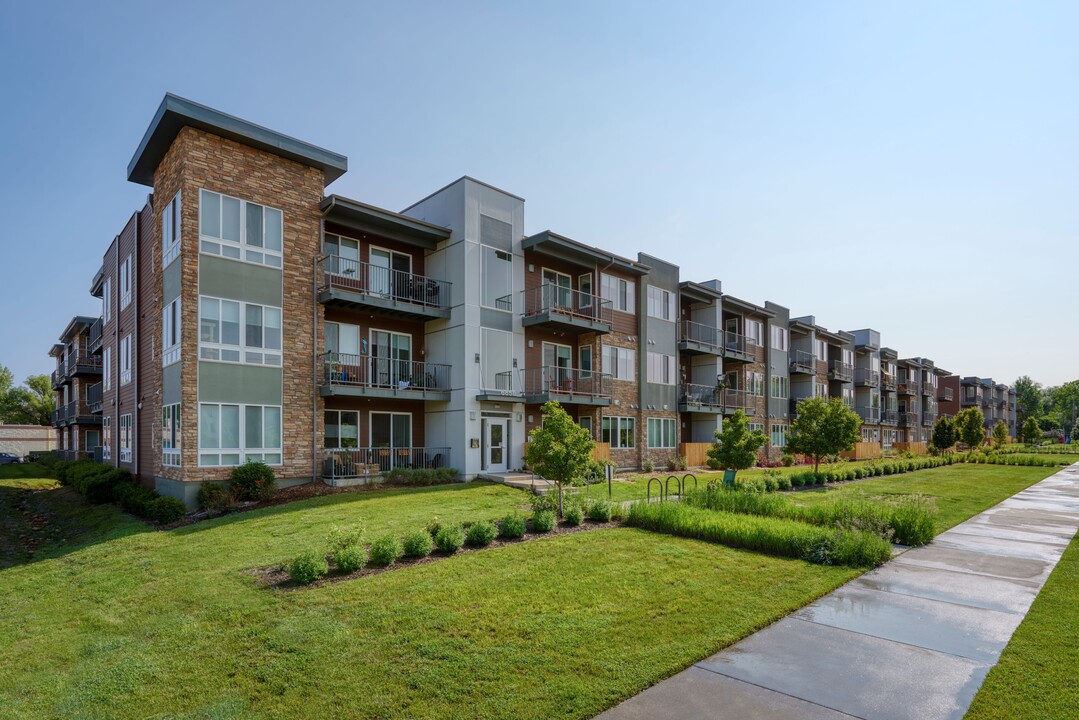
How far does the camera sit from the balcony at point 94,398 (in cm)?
3177

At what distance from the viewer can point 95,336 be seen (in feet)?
109

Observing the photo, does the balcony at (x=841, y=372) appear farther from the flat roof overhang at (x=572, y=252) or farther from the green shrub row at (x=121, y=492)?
the green shrub row at (x=121, y=492)

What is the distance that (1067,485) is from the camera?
23.6 m

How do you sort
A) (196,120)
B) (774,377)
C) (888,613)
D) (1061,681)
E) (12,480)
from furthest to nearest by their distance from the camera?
1. (774,377)
2. (12,480)
3. (196,120)
4. (888,613)
5. (1061,681)

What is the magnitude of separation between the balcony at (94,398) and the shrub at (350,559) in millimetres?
30031

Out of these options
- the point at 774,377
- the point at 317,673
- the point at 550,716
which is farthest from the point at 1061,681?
the point at 774,377

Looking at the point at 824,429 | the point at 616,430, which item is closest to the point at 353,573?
the point at 616,430

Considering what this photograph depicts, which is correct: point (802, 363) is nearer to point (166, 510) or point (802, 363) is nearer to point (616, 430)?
point (616, 430)

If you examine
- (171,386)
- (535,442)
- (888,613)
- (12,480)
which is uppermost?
(171,386)

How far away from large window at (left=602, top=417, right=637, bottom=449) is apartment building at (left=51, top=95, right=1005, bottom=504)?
93mm

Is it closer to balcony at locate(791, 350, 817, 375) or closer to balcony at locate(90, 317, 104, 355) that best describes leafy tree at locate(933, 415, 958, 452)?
balcony at locate(791, 350, 817, 375)

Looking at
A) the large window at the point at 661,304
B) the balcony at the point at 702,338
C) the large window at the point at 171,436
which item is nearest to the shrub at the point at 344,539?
the large window at the point at 171,436

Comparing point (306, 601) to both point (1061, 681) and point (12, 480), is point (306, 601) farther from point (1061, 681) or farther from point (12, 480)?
point (12, 480)

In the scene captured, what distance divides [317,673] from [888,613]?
6.47 m
